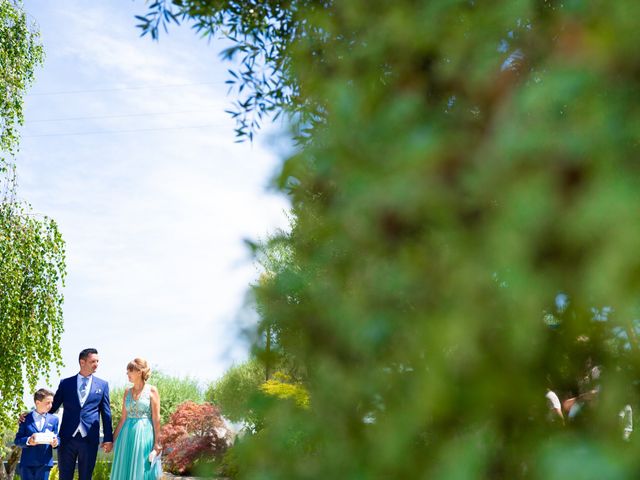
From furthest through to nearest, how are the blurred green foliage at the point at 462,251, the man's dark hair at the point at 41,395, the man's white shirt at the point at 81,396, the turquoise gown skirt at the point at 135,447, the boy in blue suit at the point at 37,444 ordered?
the man's dark hair at the point at 41,395
the boy in blue suit at the point at 37,444
the man's white shirt at the point at 81,396
the turquoise gown skirt at the point at 135,447
the blurred green foliage at the point at 462,251

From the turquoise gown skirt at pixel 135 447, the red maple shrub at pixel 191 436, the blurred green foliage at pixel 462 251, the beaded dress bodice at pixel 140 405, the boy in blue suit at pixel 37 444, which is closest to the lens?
the blurred green foliage at pixel 462 251

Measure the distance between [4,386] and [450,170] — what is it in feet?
49.4

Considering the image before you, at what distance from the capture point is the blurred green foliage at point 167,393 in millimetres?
21562

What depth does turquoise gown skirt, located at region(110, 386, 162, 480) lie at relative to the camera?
311 inches

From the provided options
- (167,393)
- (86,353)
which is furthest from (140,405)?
(167,393)

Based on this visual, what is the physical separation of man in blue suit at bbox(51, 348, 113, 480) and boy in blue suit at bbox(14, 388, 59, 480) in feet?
1.44

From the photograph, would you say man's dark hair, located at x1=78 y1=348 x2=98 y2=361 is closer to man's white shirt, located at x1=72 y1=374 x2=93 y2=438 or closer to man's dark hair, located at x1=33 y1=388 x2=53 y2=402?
man's white shirt, located at x1=72 y1=374 x2=93 y2=438

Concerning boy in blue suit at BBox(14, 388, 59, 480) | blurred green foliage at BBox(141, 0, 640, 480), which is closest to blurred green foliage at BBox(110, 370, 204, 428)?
boy in blue suit at BBox(14, 388, 59, 480)

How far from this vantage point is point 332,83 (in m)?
1.16

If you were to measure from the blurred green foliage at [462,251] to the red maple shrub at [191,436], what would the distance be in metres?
15.7

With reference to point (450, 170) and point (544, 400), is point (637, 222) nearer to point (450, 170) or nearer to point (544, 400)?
point (450, 170)

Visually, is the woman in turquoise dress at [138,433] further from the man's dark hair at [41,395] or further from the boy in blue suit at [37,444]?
the man's dark hair at [41,395]

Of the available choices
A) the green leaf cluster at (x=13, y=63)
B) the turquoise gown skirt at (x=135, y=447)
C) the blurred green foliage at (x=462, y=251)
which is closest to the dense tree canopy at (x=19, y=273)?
the green leaf cluster at (x=13, y=63)

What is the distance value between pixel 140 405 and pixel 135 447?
1.47 feet
